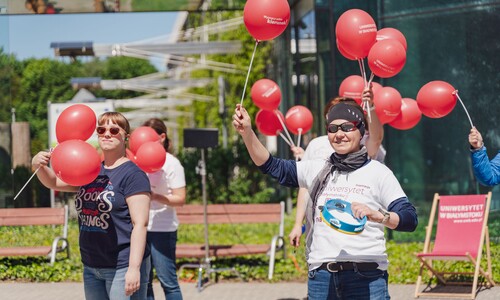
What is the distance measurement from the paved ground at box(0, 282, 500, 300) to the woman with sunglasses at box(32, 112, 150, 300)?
4.54m

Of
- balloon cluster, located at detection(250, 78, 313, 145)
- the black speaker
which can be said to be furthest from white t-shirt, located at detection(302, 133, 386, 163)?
the black speaker

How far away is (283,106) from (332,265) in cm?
1367

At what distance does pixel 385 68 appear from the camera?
19.9 ft

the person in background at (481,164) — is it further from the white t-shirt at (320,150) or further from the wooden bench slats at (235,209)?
the wooden bench slats at (235,209)

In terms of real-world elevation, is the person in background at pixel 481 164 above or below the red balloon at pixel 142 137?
below

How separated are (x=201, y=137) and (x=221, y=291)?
180 cm

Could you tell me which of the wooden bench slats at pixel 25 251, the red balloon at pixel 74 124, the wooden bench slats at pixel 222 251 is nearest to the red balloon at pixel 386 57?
the red balloon at pixel 74 124

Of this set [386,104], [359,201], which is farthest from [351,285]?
[386,104]

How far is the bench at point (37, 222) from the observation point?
424 inches

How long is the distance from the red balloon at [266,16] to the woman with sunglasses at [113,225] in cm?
112

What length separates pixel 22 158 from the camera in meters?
11.7

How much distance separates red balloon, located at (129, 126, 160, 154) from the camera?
7.33 metres

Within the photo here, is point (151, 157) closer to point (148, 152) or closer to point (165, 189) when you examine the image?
point (148, 152)

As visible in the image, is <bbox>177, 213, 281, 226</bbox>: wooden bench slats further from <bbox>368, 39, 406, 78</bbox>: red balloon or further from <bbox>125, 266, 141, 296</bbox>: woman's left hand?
<bbox>125, 266, 141, 296</bbox>: woman's left hand
